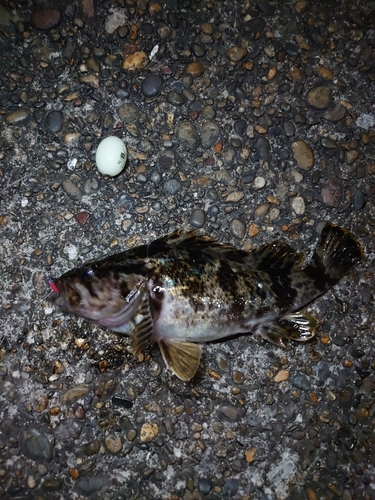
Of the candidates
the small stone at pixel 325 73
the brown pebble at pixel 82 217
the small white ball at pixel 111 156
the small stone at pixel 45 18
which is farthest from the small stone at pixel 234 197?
the small stone at pixel 45 18

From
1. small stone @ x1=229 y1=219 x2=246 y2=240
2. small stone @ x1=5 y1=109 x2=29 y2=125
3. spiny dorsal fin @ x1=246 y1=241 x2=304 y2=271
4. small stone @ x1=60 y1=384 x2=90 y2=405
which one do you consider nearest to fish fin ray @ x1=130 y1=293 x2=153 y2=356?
small stone @ x1=60 y1=384 x2=90 y2=405

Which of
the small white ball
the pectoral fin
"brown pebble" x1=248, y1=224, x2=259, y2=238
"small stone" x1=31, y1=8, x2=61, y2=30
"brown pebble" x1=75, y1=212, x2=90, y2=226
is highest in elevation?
"small stone" x1=31, y1=8, x2=61, y2=30

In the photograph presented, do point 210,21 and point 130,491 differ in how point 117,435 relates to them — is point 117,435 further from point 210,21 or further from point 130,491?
point 210,21

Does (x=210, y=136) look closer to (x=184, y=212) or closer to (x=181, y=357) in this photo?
(x=184, y=212)

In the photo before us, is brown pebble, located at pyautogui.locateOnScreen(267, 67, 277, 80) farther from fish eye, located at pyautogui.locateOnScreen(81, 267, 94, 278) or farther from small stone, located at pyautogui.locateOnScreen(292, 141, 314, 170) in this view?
fish eye, located at pyautogui.locateOnScreen(81, 267, 94, 278)

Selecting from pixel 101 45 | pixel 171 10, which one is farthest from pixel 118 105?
pixel 171 10
